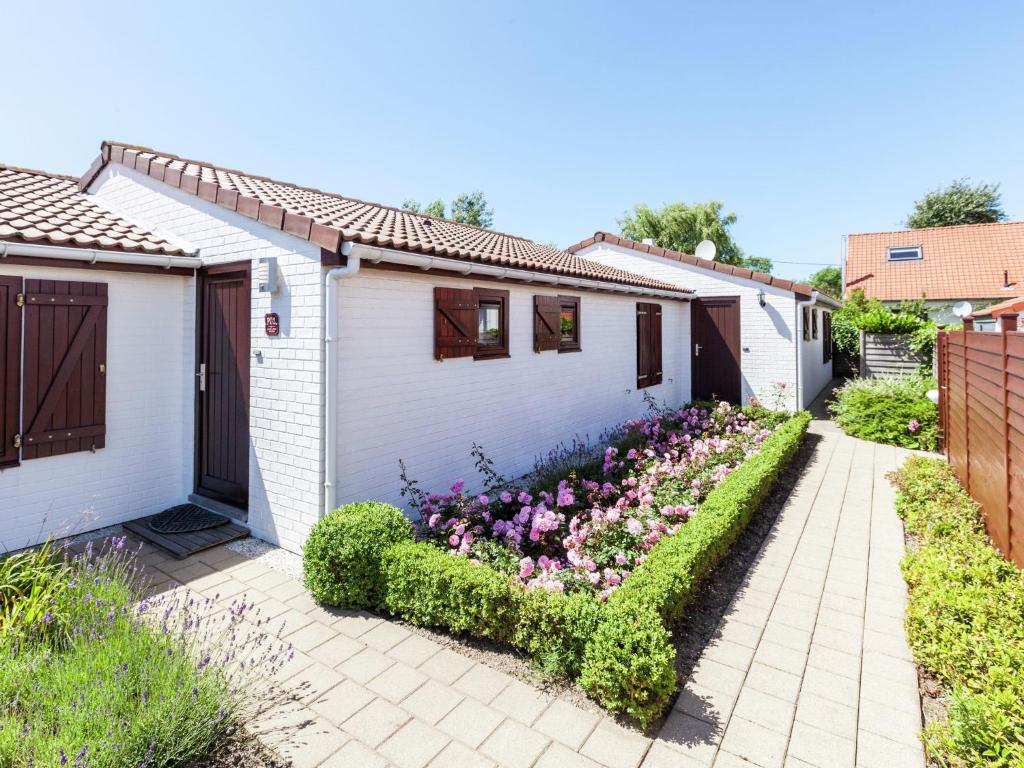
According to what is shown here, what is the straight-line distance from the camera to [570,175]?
21016 millimetres

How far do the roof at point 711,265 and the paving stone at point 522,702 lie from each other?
10.9 metres

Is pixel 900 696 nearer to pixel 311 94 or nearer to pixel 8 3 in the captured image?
pixel 8 3

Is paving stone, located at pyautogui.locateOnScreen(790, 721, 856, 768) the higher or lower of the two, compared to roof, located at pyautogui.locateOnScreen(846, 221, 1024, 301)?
lower

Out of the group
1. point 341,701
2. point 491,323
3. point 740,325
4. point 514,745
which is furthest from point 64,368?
point 740,325

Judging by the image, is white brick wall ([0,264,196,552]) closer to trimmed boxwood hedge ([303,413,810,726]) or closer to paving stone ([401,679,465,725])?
trimmed boxwood hedge ([303,413,810,726])

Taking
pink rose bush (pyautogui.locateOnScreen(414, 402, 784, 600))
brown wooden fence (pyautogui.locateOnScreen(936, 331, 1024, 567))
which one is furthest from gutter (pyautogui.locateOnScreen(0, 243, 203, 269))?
brown wooden fence (pyautogui.locateOnScreen(936, 331, 1024, 567))

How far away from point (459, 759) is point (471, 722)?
271 millimetres

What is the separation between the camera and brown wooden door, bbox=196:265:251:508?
17.8 ft

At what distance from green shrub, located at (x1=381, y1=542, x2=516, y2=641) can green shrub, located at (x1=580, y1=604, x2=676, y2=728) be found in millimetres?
662

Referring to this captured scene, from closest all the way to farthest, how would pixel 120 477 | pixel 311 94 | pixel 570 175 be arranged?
→ pixel 120 477, pixel 311 94, pixel 570 175

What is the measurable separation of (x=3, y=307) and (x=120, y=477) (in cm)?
199

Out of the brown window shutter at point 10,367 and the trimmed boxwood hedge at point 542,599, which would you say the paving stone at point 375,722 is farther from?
the brown window shutter at point 10,367

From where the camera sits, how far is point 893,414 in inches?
389

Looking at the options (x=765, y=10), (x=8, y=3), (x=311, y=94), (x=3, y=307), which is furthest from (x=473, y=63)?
(x=3, y=307)
